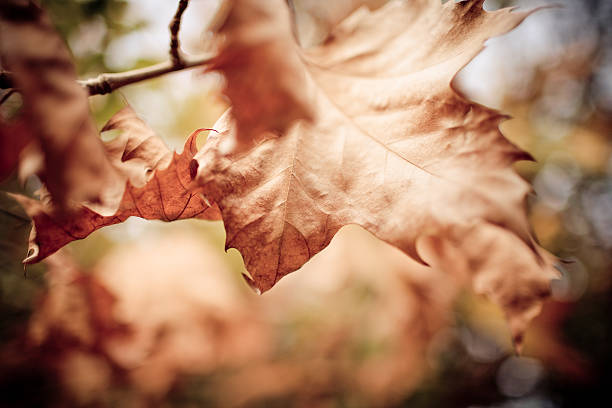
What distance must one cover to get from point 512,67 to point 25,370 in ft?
6.92

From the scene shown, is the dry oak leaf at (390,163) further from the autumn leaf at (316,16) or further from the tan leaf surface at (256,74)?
the autumn leaf at (316,16)

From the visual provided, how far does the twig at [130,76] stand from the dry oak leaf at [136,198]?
40mm

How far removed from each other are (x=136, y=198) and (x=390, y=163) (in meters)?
0.25

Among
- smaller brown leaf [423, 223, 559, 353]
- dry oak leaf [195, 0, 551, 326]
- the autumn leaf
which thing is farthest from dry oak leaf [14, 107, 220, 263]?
the autumn leaf

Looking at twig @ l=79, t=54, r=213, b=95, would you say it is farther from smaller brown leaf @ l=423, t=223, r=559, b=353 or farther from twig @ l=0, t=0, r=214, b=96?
smaller brown leaf @ l=423, t=223, r=559, b=353

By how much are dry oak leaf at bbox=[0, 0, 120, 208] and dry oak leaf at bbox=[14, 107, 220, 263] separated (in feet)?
0.36

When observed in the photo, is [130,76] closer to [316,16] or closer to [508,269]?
[508,269]

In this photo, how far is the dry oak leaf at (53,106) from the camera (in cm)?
22

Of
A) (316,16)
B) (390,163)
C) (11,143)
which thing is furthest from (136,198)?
(316,16)

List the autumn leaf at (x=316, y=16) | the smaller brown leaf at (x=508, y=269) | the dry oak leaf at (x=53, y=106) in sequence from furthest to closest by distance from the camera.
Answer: the autumn leaf at (x=316, y=16) → the smaller brown leaf at (x=508, y=269) → the dry oak leaf at (x=53, y=106)

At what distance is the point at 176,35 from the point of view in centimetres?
39

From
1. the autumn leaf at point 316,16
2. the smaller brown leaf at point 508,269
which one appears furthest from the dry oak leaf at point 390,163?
the autumn leaf at point 316,16

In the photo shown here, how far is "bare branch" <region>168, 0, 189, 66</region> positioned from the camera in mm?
363

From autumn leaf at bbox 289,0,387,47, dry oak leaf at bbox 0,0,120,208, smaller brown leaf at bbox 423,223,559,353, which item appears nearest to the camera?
dry oak leaf at bbox 0,0,120,208
